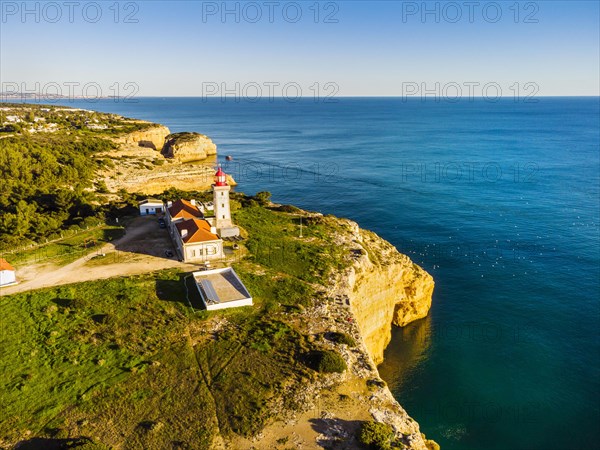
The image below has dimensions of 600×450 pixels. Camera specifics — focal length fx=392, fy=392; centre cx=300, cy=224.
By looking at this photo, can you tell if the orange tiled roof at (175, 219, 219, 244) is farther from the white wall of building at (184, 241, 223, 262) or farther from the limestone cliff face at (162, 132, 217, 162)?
the limestone cliff face at (162, 132, 217, 162)

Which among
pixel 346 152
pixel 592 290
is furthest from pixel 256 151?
pixel 592 290

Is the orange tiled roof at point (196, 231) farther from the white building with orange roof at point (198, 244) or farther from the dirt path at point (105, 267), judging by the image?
the dirt path at point (105, 267)

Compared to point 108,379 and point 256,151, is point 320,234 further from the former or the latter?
point 256,151

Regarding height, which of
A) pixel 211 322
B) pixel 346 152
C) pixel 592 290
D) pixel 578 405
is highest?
pixel 346 152

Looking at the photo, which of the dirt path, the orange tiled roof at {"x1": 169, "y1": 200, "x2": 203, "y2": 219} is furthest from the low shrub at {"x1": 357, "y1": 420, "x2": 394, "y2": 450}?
the orange tiled roof at {"x1": 169, "y1": 200, "x2": 203, "y2": 219}

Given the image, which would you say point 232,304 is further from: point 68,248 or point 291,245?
point 68,248

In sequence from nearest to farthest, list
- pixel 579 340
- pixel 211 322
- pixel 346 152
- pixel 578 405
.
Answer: pixel 211 322 < pixel 578 405 < pixel 579 340 < pixel 346 152

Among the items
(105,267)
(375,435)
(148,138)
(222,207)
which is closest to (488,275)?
(222,207)
